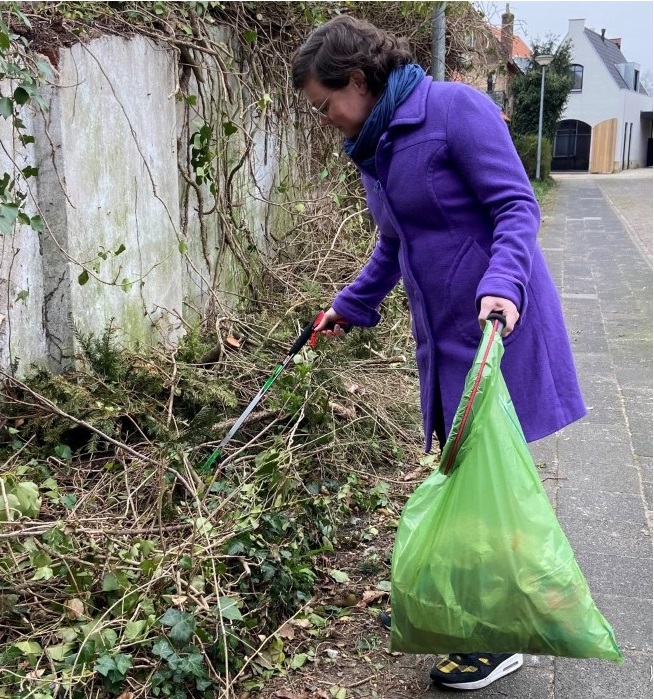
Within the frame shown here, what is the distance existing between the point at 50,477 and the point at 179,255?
1.75 metres

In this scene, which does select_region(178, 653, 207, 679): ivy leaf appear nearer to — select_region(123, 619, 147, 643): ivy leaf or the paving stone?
select_region(123, 619, 147, 643): ivy leaf

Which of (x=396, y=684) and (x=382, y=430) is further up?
(x=382, y=430)

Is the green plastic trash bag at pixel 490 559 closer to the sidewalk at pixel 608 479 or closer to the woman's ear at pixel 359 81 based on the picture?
the sidewalk at pixel 608 479

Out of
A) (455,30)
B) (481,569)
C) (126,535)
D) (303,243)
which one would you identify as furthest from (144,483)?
(455,30)

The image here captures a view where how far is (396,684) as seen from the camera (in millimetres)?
2363

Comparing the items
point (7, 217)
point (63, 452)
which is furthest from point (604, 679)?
point (7, 217)

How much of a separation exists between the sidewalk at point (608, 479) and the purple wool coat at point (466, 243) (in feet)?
2.68

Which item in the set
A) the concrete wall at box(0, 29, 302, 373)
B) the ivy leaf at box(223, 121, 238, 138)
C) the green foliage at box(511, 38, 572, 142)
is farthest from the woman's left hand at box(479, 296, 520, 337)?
the green foliage at box(511, 38, 572, 142)

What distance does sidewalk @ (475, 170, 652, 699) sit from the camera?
2.38 m

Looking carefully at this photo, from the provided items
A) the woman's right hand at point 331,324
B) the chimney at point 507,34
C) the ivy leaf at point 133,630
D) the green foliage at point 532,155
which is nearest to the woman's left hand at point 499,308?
the woman's right hand at point 331,324

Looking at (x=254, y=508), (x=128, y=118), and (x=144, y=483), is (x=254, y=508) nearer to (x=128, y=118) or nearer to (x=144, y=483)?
(x=144, y=483)

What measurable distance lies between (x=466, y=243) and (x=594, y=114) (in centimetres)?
4930

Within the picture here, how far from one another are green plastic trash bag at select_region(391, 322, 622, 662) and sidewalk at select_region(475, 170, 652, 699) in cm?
57

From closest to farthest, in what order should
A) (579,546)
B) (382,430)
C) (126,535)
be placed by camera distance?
(126,535), (579,546), (382,430)
